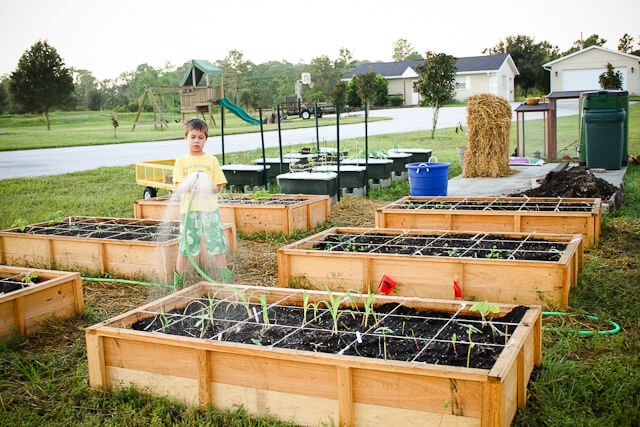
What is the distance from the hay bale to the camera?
1156 centimetres

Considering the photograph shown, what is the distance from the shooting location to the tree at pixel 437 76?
21.0 meters

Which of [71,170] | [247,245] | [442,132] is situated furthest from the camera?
[442,132]

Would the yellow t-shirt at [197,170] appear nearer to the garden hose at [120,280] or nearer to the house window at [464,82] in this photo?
the garden hose at [120,280]

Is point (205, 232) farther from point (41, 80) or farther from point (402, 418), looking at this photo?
point (41, 80)

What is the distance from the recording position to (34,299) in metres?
4.37

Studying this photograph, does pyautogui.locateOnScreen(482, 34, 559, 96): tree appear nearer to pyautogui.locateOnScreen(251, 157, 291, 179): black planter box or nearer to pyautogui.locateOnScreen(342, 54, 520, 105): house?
pyautogui.locateOnScreen(342, 54, 520, 105): house

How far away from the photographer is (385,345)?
3061 millimetres

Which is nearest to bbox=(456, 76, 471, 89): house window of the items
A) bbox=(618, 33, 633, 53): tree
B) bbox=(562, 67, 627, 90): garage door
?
bbox=(562, 67, 627, 90): garage door

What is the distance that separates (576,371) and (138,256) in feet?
12.6

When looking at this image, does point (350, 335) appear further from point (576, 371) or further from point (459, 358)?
point (576, 371)

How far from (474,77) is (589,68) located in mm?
9764

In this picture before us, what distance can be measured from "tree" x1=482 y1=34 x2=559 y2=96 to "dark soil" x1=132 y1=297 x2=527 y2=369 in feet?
174

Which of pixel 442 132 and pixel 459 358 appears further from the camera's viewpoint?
pixel 442 132

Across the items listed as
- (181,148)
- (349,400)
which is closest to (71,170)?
(181,148)
